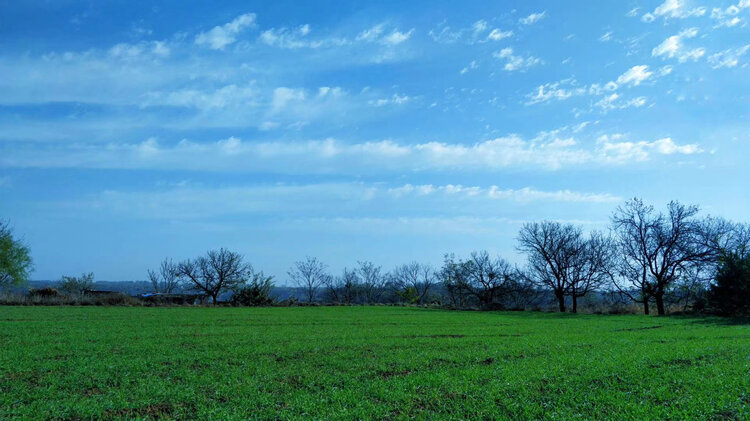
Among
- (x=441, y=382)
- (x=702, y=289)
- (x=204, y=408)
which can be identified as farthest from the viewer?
(x=702, y=289)

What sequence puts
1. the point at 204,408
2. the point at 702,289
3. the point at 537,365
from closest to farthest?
the point at 204,408, the point at 537,365, the point at 702,289

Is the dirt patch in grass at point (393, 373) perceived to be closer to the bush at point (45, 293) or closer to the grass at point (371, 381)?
the grass at point (371, 381)

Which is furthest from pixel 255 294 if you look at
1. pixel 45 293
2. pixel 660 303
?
pixel 660 303

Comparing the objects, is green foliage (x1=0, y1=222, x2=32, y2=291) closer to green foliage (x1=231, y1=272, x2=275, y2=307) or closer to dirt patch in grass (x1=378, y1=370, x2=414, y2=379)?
green foliage (x1=231, y1=272, x2=275, y2=307)

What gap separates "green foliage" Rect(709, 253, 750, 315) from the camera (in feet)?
124

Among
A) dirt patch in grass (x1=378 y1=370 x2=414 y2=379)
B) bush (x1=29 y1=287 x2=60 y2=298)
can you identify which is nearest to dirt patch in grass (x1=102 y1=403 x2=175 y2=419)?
dirt patch in grass (x1=378 y1=370 x2=414 y2=379)

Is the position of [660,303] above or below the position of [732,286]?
below

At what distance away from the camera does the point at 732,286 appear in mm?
38625

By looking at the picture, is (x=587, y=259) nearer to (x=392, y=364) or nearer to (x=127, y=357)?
(x=392, y=364)

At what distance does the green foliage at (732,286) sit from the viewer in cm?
3794

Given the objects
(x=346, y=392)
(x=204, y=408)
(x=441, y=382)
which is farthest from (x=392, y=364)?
(x=204, y=408)

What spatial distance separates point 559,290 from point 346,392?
5258cm

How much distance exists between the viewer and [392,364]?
12672 mm

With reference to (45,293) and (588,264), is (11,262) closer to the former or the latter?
(45,293)
